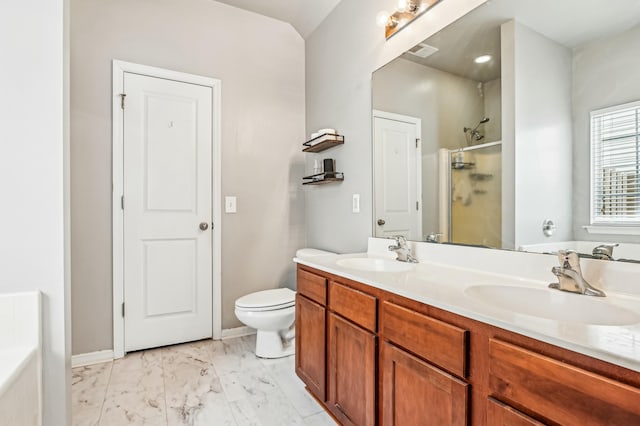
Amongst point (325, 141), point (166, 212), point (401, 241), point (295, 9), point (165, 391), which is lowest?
point (165, 391)

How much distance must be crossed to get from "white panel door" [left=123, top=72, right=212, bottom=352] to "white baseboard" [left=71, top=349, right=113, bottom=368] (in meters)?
0.12

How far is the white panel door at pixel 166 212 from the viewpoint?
7.78 ft

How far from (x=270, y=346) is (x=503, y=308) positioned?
5.52ft

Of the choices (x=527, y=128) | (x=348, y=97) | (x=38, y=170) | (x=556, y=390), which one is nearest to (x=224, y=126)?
(x=348, y=97)

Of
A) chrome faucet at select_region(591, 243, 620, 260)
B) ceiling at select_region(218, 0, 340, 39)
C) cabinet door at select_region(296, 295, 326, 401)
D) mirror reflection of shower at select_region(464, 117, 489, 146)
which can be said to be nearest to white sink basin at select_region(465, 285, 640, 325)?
chrome faucet at select_region(591, 243, 620, 260)

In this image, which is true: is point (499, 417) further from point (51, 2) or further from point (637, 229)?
point (51, 2)

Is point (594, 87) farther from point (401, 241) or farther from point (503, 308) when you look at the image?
point (401, 241)

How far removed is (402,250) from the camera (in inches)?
68.2

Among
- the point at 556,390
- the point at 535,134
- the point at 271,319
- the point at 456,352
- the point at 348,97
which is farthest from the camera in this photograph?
the point at 348,97

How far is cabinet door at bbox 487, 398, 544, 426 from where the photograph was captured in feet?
2.41

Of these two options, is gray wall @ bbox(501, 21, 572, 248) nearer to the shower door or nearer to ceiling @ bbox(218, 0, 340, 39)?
the shower door

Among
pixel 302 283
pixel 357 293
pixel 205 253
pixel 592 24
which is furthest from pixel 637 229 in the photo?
pixel 205 253

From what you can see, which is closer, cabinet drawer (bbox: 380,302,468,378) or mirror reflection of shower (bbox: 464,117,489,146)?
cabinet drawer (bbox: 380,302,468,378)

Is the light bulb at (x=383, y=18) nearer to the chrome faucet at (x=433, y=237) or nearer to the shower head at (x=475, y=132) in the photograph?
the shower head at (x=475, y=132)
